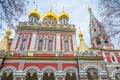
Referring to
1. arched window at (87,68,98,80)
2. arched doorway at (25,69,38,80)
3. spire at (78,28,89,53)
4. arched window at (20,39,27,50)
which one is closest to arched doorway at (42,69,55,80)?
arched doorway at (25,69,38,80)

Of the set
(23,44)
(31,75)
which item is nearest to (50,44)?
(23,44)

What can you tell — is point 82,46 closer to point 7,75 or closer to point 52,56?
point 52,56

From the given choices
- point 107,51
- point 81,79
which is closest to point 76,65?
point 81,79

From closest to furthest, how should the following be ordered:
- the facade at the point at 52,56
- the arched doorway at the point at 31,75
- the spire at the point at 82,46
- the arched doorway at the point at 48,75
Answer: the arched doorway at the point at 31,75 → the arched doorway at the point at 48,75 → the facade at the point at 52,56 → the spire at the point at 82,46

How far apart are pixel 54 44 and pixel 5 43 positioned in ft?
21.2

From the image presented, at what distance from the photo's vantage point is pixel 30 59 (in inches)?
594

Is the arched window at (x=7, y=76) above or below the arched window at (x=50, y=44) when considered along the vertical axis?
below

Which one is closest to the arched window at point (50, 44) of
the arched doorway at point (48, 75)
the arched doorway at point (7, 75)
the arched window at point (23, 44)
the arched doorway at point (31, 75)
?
the arched window at point (23, 44)

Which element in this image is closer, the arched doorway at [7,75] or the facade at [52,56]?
the arched doorway at [7,75]

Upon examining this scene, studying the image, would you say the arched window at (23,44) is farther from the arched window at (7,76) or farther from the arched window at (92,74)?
the arched window at (92,74)

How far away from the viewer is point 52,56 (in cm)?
1564

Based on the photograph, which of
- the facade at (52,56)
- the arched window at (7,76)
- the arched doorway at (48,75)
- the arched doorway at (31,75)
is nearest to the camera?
the arched window at (7,76)

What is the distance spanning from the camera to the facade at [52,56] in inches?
556

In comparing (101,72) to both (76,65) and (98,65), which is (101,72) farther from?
(76,65)
